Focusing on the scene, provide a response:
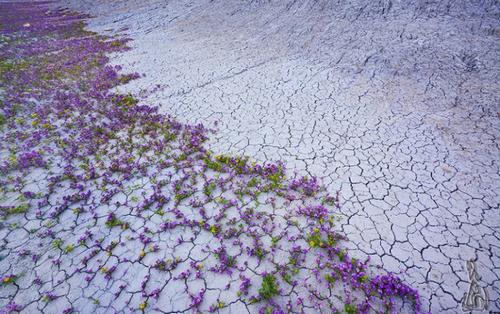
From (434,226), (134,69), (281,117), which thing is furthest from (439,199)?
(134,69)

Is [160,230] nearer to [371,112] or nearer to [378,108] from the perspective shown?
[371,112]

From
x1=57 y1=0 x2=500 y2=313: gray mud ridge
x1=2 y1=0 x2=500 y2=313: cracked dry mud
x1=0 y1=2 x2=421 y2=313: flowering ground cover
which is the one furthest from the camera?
x1=57 y1=0 x2=500 y2=313: gray mud ridge

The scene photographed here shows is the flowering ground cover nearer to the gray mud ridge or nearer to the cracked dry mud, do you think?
the cracked dry mud

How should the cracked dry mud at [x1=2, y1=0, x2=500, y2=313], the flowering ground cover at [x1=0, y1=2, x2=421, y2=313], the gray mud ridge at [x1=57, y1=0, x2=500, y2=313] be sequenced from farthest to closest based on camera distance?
the gray mud ridge at [x1=57, y1=0, x2=500, y2=313] < the cracked dry mud at [x1=2, y1=0, x2=500, y2=313] < the flowering ground cover at [x1=0, y1=2, x2=421, y2=313]

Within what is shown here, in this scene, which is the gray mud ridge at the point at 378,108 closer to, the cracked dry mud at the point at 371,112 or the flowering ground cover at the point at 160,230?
the cracked dry mud at the point at 371,112

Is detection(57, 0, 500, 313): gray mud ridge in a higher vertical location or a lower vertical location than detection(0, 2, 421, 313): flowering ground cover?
higher

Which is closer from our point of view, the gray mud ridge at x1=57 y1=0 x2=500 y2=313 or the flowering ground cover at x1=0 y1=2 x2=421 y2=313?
the flowering ground cover at x1=0 y1=2 x2=421 y2=313

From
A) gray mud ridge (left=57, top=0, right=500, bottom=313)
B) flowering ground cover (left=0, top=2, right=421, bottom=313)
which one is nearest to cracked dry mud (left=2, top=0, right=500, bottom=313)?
gray mud ridge (left=57, top=0, right=500, bottom=313)

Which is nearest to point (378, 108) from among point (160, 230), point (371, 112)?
point (371, 112)
